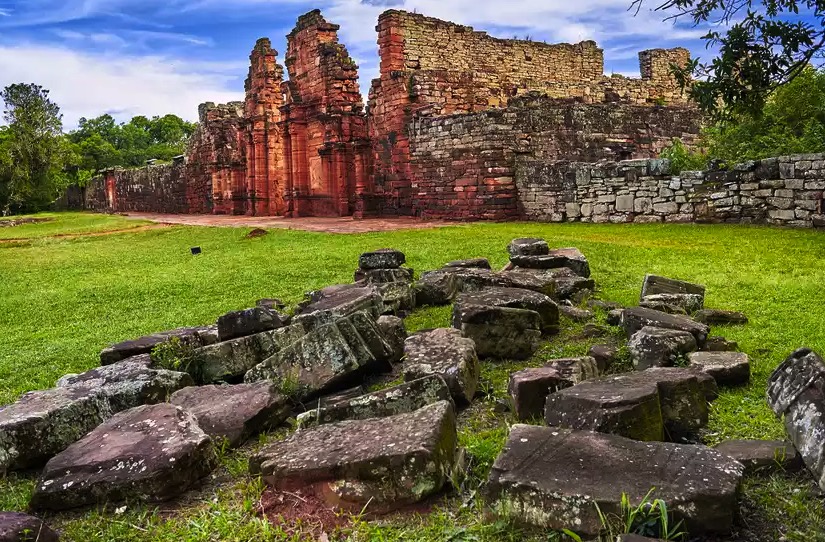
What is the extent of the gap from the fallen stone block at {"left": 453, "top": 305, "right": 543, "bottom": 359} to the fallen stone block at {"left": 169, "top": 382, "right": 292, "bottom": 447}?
146 cm

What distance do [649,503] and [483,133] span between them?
16410 mm

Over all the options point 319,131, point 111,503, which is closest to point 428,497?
point 111,503

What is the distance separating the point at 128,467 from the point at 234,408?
85cm

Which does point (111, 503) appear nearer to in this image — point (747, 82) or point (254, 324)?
point (254, 324)

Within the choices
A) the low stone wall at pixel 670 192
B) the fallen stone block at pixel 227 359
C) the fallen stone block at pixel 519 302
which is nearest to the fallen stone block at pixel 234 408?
the fallen stone block at pixel 227 359

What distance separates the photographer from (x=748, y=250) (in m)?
10.0

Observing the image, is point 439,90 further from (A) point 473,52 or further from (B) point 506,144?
(A) point 473,52

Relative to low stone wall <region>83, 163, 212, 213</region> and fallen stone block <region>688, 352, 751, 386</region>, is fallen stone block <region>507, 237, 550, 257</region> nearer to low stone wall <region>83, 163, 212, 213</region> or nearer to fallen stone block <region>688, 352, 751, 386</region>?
fallen stone block <region>688, 352, 751, 386</region>

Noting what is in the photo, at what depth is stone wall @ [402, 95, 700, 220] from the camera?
1809 centimetres

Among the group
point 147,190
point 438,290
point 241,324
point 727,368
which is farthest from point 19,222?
point 727,368

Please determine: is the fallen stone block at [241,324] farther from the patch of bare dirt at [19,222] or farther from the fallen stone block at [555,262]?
the patch of bare dirt at [19,222]

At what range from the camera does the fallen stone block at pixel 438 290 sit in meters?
6.94

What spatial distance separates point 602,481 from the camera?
258 centimetres

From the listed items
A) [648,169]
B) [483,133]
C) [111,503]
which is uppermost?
[483,133]
